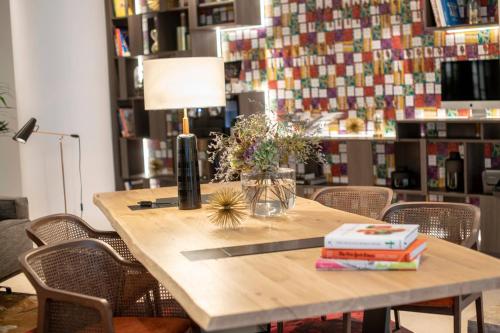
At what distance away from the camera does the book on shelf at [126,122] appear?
843 cm

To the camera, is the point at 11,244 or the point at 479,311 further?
→ the point at 11,244

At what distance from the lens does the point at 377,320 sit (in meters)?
3.22

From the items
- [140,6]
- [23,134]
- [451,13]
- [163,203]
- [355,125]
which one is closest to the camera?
[163,203]

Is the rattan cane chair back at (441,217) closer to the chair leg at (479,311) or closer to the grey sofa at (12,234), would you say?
the chair leg at (479,311)

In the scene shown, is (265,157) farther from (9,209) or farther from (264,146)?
(9,209)

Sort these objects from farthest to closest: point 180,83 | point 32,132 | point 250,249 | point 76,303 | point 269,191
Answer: point 32,132
point 180,83
point 269,191
point 250,249
point 76,303

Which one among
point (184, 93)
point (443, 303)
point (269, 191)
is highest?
point (184, 93)

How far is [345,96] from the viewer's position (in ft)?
24.3

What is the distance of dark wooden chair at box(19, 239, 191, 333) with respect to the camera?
3.03 m

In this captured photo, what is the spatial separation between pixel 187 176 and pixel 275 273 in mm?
1539

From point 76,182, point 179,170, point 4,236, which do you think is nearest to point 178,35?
point 76,182

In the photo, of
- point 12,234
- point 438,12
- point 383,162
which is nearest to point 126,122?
point 12,234

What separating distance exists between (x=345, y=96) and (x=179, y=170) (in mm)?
3481

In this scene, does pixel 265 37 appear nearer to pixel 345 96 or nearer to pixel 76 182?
pixel 345 96
